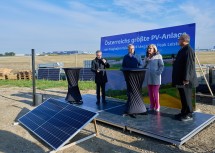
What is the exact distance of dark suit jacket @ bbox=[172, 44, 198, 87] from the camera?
513 cm

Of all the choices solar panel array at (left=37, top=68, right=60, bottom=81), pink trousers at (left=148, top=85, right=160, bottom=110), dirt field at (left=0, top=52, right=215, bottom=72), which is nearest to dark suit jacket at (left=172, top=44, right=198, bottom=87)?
pink trousers at (left=148, top=85, right=160, bottom=110)

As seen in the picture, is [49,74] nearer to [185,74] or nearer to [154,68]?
[154,68]

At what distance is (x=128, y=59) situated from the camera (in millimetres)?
6527

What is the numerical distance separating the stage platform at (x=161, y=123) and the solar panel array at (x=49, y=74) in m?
11.6

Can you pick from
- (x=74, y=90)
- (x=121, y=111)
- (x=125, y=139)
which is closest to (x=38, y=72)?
(x=74, y=90)

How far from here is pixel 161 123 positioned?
17.5 ft

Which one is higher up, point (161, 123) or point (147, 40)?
point (147, 40)

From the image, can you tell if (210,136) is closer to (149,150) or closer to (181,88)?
(181,88)

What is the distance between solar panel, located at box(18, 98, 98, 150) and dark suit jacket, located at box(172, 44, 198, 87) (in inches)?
82.0

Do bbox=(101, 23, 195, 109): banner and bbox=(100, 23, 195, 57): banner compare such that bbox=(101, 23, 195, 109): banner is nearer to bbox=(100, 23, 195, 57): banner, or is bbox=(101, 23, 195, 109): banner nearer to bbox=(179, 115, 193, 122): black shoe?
bbox=(100, 23, 195, 57): banner

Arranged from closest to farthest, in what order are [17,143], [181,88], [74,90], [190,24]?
1. [17,143]
2. [181,88]
3. [190,24]
4. [74,90]

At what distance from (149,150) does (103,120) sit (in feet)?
5.94

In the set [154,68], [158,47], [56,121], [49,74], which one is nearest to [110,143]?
[56,121]

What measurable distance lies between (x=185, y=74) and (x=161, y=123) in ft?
3.97
